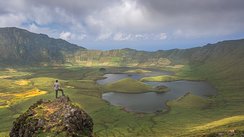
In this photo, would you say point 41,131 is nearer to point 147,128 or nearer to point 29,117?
point 29,117

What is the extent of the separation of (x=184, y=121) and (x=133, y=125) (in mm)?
34800

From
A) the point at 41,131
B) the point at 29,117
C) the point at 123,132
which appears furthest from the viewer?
the point at 123,132

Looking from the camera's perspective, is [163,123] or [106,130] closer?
[106,130]

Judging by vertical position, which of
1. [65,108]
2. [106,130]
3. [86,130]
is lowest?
[106,130]

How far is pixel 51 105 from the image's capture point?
58.5 metres

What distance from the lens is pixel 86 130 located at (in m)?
58.3

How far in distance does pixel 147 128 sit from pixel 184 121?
97.6 feet

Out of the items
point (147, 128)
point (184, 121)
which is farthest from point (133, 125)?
point (184, 121)

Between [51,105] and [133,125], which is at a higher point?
[51,105]

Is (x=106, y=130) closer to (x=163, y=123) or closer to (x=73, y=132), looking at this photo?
(x=163, y=123)

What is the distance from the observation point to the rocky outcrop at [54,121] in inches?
2037

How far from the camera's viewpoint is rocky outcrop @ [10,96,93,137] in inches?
2037

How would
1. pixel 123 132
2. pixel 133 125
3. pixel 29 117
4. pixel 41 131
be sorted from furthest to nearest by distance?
pixel 133 125
pixel 123 132
pixel 29 117
pixel 41 131

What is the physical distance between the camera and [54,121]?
5300 cm
